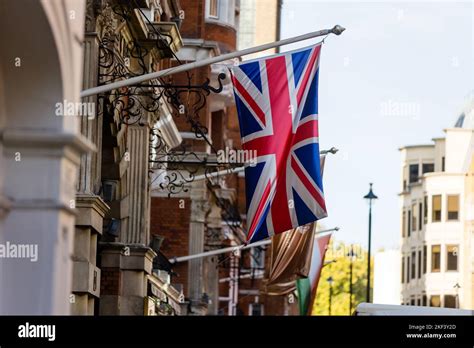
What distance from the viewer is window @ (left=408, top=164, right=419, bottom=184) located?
109 meters

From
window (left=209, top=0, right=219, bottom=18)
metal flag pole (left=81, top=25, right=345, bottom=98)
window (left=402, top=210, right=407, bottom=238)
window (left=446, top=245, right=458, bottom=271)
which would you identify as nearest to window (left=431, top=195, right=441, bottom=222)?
window (left=446, top=245, right=458, bottom=271)

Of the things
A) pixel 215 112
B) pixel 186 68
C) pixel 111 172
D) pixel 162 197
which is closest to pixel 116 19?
pixel 111 172

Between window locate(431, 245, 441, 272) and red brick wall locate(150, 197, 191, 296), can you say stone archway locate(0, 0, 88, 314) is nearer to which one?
red brick wall locate(150, 197, 191, 296)

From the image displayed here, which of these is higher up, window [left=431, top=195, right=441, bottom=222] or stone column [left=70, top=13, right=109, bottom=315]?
window [left=431, top=195, right=441, bottom=222]

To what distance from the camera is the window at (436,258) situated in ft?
317

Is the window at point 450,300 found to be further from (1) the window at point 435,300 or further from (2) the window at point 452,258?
(2) the window at point 452,258

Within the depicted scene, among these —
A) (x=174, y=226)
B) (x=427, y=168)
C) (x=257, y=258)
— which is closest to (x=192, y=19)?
(x=174, y=226)

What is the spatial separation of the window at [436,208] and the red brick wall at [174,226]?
5229cm

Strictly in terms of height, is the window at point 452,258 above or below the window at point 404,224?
below

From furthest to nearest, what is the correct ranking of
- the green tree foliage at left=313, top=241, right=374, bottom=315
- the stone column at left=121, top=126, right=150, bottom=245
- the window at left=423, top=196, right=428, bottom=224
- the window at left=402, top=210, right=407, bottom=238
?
1. the green tree foliage at left=313, top=241, right=374, bottom=315
2. the window at left=402, top=210, right=407, bottom=238
3. the window at left=423, top=196, right=428, bottom=224
4. the stone column at left=121, top=126, right=150, bottom=245

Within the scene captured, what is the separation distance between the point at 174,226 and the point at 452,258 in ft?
167

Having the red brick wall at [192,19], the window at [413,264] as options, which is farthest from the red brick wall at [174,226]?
the window at [413,264]

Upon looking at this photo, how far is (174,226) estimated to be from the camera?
46.8m
